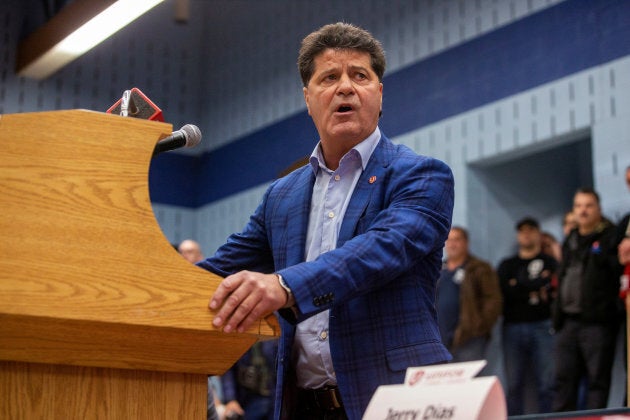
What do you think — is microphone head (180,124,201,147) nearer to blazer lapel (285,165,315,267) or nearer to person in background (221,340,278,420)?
blazer lapel (285,165,315,267)

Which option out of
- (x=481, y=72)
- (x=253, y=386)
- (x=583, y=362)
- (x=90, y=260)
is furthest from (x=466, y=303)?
(x=90, y=260)

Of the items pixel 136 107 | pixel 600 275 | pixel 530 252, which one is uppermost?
pixel 530 252

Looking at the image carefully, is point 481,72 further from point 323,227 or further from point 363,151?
point 323,227

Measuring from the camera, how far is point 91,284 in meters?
1.81

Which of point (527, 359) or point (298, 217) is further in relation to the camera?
point (527, 359)

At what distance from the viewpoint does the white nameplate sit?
5.02 feet

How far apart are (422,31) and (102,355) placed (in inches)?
321

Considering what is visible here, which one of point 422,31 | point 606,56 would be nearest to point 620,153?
point 606,56

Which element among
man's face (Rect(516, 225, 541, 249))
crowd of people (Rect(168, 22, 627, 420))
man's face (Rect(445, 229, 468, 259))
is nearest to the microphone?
crowd of people (Rect(168, 22, 627, 420))

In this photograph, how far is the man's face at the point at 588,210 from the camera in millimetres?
6461

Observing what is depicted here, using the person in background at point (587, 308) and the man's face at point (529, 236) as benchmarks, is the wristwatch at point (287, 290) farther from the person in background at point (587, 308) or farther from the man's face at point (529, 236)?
the man's face at point (529, 236)

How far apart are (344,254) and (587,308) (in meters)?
4.58

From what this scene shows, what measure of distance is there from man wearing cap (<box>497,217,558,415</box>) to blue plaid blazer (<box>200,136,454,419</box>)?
4983 millimetres

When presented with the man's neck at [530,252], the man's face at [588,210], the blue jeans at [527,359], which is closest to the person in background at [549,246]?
the man's neck at [530,252]
